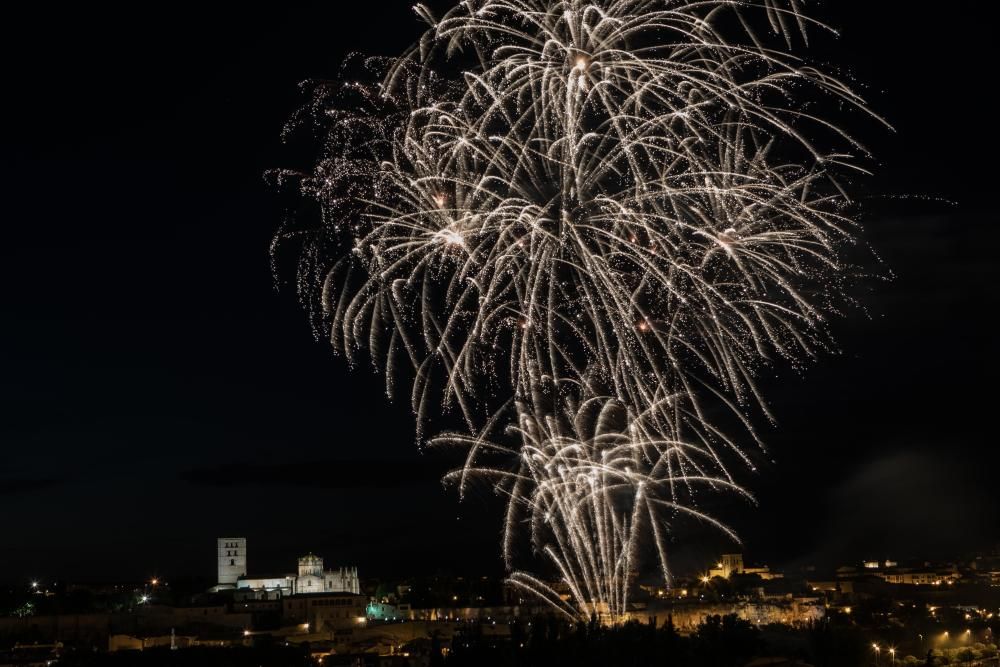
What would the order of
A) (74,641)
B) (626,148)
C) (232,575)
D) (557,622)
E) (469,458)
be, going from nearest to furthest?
(626,148) → (469,458) → (557,622) → (74,641) → (232,575)

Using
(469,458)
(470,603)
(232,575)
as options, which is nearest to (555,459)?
(469,458)

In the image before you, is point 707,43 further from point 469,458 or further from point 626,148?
point 469,458

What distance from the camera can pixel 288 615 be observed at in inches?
1865

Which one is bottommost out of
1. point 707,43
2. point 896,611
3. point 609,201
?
point 896,611

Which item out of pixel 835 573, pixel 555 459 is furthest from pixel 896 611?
pixel 555 459

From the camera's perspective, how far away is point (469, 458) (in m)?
19.4

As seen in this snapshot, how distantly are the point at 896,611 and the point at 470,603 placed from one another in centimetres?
2235

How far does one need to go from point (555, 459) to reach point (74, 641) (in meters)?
30.1

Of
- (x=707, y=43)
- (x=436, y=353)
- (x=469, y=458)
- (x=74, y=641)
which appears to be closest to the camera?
(x=707, y=43)

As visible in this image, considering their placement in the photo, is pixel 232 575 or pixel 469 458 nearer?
pixel 469 458

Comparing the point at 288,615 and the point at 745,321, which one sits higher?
the point at 745,321

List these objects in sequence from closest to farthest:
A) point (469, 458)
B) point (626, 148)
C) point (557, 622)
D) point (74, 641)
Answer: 1. point (626, 148)
2. point (469, 458)
3. point (557, 622)
4. point (74, 641)

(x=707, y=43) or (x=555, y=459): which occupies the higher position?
(x=707, y=43)

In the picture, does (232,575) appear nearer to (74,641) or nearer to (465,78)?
(74,641)
